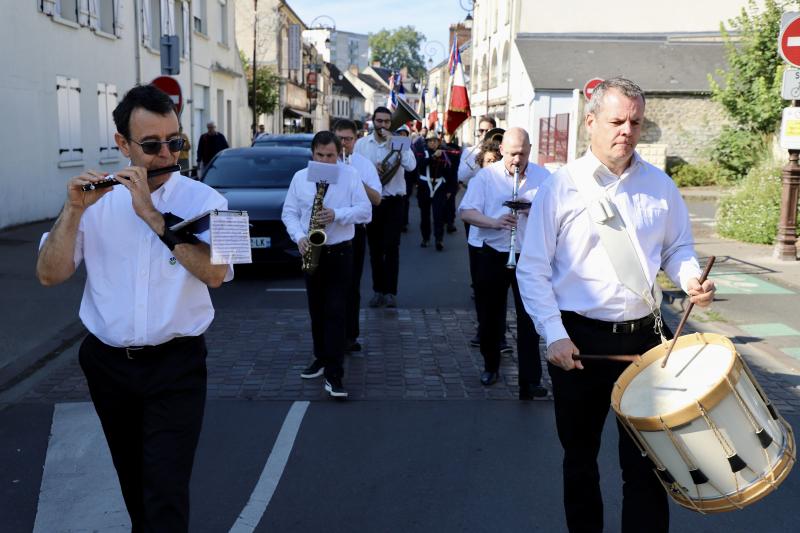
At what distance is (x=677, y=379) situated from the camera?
120 inches

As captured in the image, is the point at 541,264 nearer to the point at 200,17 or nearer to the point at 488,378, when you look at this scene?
the point at 488,378

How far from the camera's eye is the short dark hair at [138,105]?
10.2ft

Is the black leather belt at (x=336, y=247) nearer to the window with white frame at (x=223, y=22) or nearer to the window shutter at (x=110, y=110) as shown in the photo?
the window shutter at (x=110, y=110)

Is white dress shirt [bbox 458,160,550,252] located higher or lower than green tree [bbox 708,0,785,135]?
lower

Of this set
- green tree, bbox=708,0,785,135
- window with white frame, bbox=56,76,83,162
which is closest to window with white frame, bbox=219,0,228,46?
window with white frame, bbox=56,76,83,162

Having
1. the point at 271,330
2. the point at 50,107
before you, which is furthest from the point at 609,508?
the point at 50,107

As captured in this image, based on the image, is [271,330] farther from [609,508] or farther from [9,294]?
[609,508]

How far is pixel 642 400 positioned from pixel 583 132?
1132 inches

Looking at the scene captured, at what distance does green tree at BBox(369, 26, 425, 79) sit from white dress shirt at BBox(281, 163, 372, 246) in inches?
5487

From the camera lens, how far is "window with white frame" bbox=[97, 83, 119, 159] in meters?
20.7

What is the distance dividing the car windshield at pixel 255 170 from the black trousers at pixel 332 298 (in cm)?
643

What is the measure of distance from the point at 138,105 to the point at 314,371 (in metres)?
4.10

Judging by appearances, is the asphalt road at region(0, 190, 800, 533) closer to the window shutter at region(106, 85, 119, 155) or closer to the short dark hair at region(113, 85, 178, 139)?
the short dark hair at region(113, 85, 178, 139)

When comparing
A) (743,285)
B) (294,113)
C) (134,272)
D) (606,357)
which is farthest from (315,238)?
(294,113)
